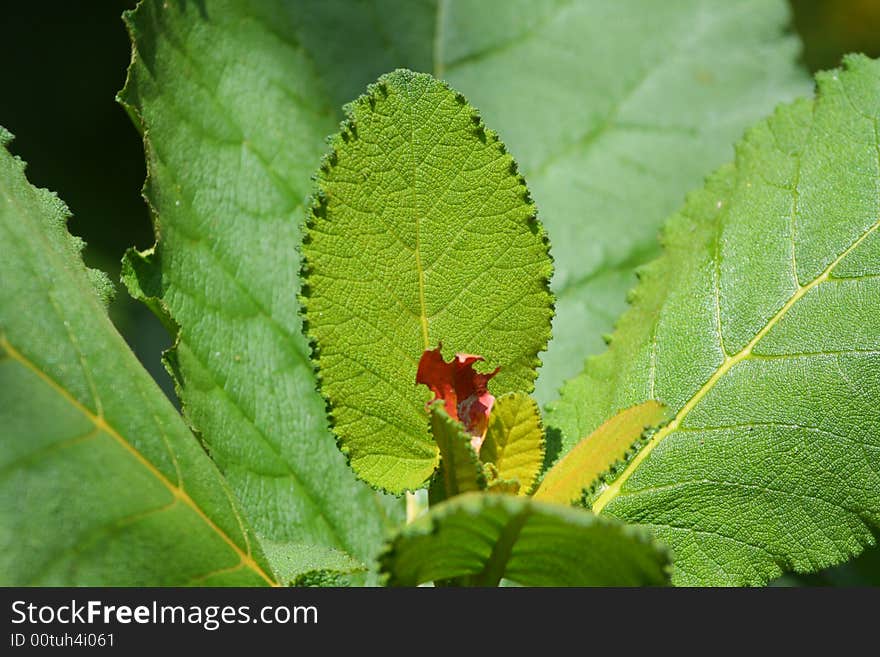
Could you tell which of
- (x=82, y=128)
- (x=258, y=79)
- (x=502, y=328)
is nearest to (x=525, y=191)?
(x=502, y=328)

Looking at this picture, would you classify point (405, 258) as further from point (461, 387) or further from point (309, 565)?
point (309, 565)

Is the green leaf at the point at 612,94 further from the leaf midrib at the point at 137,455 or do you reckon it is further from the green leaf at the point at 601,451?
the leaf midrib at the point at 137,455

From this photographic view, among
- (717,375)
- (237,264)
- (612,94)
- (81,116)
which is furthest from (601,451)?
(81,116)

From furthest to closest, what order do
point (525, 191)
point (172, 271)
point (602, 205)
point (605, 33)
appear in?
point (605, 33) → point (602, 205) → point (172, 271) → point (525, 191)

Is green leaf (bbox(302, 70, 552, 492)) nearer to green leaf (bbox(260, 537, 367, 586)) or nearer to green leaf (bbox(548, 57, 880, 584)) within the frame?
green leaf (bbox(260, 537, 367, 586))

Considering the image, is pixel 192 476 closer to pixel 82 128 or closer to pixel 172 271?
pixel 172 271

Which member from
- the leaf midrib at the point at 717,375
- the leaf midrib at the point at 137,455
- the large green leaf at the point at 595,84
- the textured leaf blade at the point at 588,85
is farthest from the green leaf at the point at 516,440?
the large green leaf at the point at 595,84

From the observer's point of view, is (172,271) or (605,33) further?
(605,33)
